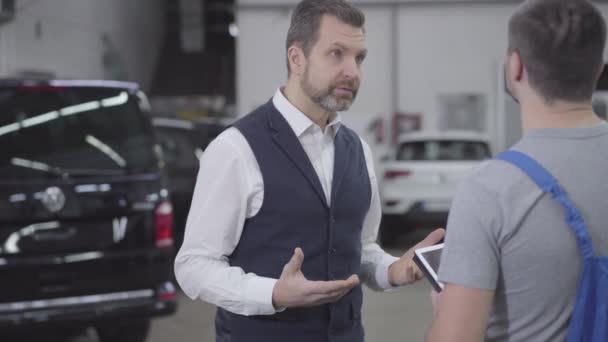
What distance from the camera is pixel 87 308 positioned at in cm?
484

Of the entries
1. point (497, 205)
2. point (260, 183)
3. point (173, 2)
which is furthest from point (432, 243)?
point (173, 2)

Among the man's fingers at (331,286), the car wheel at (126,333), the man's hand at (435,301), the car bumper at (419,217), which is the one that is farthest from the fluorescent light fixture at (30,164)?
the car bumper at (419,217)

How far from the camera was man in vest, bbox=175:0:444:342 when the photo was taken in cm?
239

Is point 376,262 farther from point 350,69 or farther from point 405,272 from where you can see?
point 350,69

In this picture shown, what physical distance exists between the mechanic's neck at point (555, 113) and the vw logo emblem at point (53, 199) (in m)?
3.56

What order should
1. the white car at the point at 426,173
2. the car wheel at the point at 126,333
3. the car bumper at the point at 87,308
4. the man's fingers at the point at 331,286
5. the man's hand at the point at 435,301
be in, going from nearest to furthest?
the man's hand at the point at 435,301 < the man's fingers at the point at 331,286 < the car bumper at the point at 87,308 < the car wheel at the point at 126,333 < the white car at the point at 426,173

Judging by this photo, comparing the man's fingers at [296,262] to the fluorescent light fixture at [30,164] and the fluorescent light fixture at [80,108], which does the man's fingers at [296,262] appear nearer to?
the fluorescent light fixture at [30,164]

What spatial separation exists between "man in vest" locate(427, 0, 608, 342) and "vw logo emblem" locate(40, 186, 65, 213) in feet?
11.5

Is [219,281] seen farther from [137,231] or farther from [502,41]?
[502,41]

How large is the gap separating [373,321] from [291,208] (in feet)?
15.3

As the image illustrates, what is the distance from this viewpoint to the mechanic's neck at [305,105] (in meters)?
2.58

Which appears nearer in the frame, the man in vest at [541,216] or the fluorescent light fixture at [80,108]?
the man in vest at [541,216]

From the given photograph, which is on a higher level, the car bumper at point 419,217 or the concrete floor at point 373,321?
the concrete floor at point 373,321

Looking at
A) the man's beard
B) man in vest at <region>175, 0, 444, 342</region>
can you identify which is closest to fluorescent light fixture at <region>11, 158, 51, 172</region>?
man in vest at <region>175, 0, 444, 342</region>
